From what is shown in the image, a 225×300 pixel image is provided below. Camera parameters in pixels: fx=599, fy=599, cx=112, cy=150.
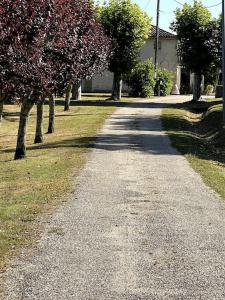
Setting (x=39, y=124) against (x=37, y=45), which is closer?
(x=37, y=45)

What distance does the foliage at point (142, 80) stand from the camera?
4936 cm

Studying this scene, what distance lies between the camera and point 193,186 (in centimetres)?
1137

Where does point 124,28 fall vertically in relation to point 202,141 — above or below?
above

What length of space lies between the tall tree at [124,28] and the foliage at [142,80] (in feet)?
22.5

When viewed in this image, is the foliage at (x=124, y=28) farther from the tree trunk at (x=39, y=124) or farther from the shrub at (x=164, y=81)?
the tree trunk at (x=39, y=124)

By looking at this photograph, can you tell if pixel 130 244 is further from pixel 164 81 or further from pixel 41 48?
pixel 164 81

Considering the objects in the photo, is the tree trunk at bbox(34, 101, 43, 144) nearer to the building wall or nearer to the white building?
the white building

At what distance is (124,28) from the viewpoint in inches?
1636

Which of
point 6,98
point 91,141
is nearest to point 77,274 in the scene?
point 6,98

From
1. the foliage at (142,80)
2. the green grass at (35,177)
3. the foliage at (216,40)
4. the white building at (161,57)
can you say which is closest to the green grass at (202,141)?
the green grass at (35,177)

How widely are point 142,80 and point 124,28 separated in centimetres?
894

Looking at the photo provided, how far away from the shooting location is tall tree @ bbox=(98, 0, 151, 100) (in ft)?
136

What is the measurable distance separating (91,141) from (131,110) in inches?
594

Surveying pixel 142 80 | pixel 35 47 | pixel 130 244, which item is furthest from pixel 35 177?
pixel 142 80
